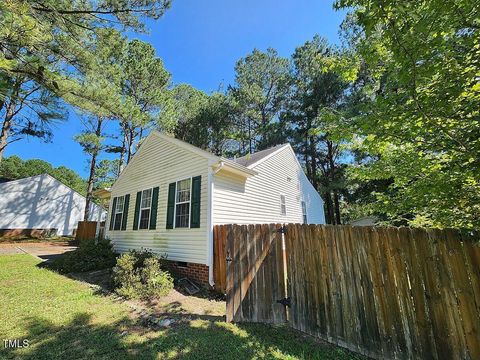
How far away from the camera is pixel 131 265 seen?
6.51m

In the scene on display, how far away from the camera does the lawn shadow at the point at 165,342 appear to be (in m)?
3.42

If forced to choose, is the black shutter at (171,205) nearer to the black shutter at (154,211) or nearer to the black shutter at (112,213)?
the black shutter at (154,211)

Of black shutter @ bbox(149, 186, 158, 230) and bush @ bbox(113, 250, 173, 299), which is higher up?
black shutter @ bbox(149, 186, 158, 230)

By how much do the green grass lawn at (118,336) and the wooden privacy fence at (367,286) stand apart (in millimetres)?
375

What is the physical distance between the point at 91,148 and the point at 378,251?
22622mm

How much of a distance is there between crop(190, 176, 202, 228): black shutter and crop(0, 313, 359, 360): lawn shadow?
3.26 meters

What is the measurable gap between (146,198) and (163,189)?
1.40 m

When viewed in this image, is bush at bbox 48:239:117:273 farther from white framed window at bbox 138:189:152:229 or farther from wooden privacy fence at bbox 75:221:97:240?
wooden privacy fence at bbox 75:221:97:240

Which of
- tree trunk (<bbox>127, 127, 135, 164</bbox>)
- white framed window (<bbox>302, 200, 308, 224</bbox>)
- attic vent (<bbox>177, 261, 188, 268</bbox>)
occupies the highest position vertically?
tree trunk (<bbox>127, 127, 135, 164</bbox>)

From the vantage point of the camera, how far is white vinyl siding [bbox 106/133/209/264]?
24.4 ft

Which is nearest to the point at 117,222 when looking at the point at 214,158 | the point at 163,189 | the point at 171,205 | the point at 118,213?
the point at 118,213

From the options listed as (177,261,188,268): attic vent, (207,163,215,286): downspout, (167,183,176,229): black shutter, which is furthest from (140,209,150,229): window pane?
(207,163,215,286): downspout

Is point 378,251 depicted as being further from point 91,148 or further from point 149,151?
point 91,148

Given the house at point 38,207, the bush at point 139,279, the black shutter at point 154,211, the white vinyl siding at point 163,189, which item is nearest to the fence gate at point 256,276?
the white vinyl siding at point 163,189
